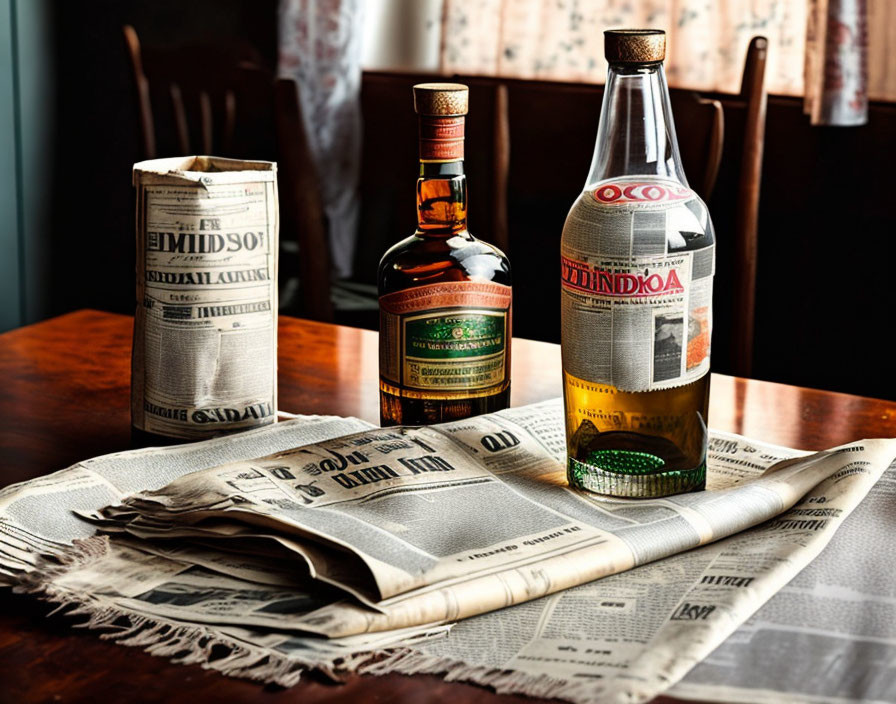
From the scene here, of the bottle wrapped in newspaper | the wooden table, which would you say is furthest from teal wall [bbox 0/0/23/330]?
the bottle wrapped in newspaper

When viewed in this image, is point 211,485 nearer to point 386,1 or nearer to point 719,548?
point 719,548

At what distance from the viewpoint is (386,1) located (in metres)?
2.70

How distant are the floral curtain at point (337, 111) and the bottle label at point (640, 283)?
6.56 feet

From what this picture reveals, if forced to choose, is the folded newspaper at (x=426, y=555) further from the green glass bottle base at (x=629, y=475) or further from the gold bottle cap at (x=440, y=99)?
the gold bottle cap at (x=440, y=99)

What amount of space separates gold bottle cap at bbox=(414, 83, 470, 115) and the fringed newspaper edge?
0.38 metres

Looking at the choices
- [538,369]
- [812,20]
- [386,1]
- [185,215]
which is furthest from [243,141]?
[185,215]

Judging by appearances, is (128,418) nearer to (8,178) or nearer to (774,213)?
(774,213)

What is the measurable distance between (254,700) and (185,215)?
0.38 m

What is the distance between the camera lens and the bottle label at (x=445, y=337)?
0.80 meters

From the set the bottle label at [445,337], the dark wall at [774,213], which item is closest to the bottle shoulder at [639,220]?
the bottle label at [445,337]

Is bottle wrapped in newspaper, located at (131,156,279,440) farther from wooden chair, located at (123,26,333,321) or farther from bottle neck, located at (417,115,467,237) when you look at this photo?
wooden chair, located at (123,26,333,321)

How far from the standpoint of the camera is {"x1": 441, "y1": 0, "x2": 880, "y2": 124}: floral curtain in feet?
6.89

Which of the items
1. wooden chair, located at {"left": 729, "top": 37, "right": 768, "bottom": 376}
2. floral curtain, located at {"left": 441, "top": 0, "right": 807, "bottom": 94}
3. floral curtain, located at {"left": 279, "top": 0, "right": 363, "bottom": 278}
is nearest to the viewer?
wooden chair, located at {"left": 729, "top": 37, "right": 768, "bottom": 376}

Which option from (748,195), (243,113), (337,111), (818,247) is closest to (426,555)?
(748,195)
